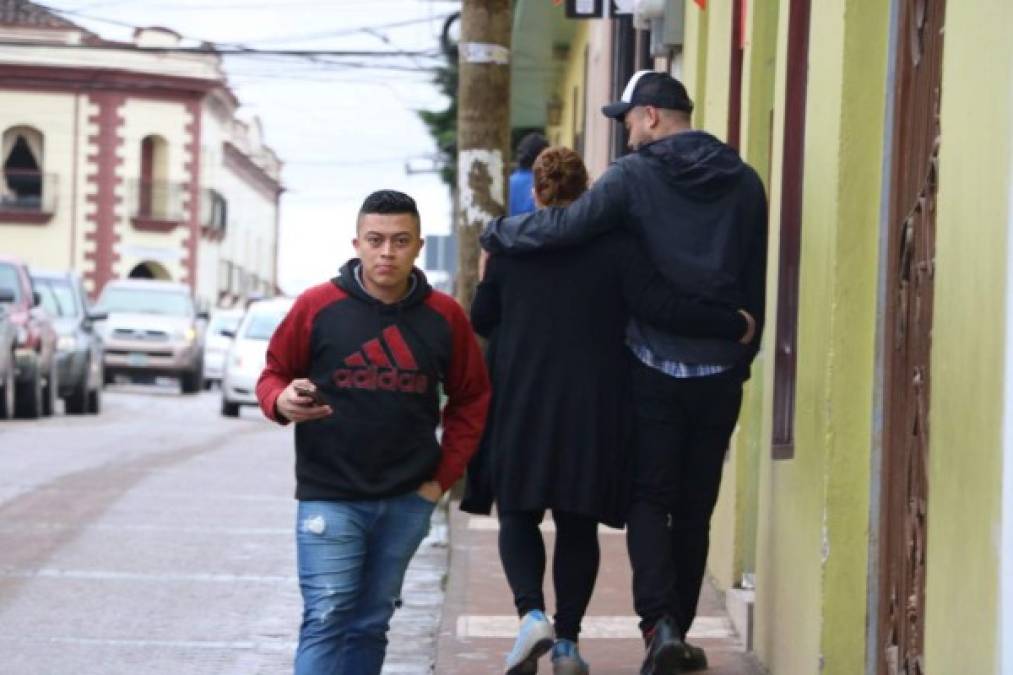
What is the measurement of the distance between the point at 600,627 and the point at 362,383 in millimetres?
3097

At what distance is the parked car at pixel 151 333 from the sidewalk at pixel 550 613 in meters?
29.1

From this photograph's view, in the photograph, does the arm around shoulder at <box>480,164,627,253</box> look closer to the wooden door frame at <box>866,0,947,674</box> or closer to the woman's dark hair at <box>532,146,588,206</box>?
the woman's dark hair at <box>532,146,588,206</box>

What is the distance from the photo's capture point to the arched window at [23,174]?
69.4m

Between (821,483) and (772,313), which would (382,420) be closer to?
(821,483)

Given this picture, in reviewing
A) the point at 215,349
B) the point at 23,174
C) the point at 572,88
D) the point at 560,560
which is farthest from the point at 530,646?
the point at 23,174

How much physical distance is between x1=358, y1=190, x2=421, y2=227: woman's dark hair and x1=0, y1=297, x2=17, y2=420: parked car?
1747cm

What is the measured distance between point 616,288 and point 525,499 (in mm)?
712

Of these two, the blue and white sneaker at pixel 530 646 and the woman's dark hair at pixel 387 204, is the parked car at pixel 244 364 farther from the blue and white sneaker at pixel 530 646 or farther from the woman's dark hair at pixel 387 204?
the woman's dark hair at pixel 387 204

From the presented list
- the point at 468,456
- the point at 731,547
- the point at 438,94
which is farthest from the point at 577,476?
the point at 438,94

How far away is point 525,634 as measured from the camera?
729 centimetres

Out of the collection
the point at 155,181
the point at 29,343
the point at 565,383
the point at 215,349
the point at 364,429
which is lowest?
the point at 215,349

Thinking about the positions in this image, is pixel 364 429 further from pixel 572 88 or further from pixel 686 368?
pixel 572 88

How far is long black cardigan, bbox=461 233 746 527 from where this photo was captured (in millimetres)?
7273

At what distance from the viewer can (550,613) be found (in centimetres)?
947
